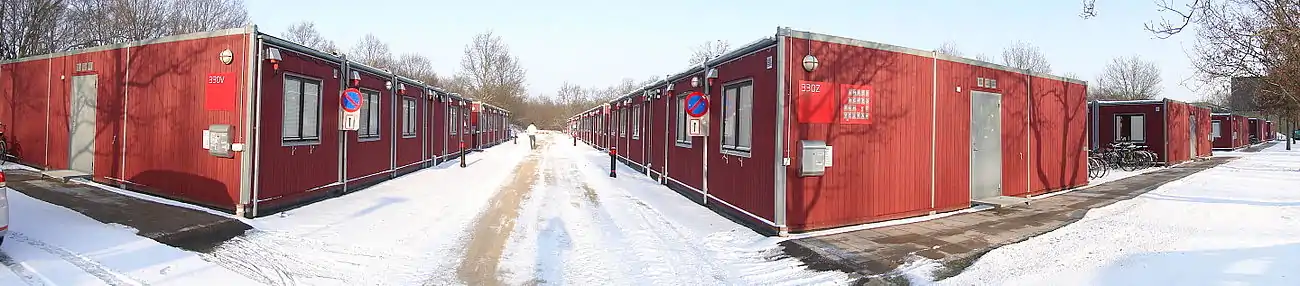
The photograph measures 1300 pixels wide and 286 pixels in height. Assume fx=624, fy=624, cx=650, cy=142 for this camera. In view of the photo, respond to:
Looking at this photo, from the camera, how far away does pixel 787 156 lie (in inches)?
282

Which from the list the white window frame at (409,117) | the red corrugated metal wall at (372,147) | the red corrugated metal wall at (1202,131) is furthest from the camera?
the red corrugated metal wall at (1202,131)

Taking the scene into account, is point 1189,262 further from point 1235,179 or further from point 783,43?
point 1235,179

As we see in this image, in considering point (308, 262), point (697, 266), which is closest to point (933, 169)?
point (697, 266)

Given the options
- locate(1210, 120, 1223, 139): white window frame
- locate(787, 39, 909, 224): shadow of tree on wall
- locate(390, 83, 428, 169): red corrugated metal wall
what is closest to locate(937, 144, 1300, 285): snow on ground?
locate(787, 39, 909, 224): shadow of tree on wall

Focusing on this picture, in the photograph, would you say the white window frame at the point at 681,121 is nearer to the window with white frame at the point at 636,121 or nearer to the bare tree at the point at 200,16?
the window with white frame at the point at 636,121

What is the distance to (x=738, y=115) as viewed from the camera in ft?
28.9

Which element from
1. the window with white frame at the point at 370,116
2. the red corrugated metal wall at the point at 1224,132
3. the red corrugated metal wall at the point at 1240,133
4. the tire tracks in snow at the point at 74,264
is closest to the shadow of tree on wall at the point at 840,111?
the tire tracks in snow at the point at 74,264

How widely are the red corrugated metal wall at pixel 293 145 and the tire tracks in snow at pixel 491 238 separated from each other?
275 cm

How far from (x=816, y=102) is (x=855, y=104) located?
62cm

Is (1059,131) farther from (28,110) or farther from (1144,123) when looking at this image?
(28,110)

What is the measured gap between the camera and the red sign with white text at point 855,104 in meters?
7.50

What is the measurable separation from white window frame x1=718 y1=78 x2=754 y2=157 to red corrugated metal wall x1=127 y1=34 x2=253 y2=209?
6.43 m

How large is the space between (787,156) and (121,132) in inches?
381

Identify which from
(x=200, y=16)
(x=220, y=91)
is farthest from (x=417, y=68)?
(x=220, y=91)
